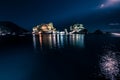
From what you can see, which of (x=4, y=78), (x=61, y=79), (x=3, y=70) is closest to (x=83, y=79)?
(x=61, y=79)

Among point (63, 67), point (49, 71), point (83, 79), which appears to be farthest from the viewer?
point (63, 67)

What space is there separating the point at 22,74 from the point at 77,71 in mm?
13586

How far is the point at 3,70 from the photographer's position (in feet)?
144

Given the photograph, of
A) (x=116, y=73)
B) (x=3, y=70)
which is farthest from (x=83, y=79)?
(x=3, y=70)

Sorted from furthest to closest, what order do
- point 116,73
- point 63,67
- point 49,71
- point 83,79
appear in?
point 63,67, point 49,71, point 116,73, point 83,79

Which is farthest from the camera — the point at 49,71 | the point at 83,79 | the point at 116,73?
the point at 49,71

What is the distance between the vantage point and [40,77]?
36.8 m

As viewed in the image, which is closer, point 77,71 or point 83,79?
point 83,79

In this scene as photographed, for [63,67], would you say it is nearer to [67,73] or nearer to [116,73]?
[67,73]

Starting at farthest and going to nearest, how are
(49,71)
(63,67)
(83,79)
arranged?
(63,67), (49,71), (83,79)

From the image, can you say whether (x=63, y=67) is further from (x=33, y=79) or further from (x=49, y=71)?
(x=33, y=79)

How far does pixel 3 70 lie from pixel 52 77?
50.1 feet

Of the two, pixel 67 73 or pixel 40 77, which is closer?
pixel 40 77

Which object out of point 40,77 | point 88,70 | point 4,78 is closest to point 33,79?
point 40,77
